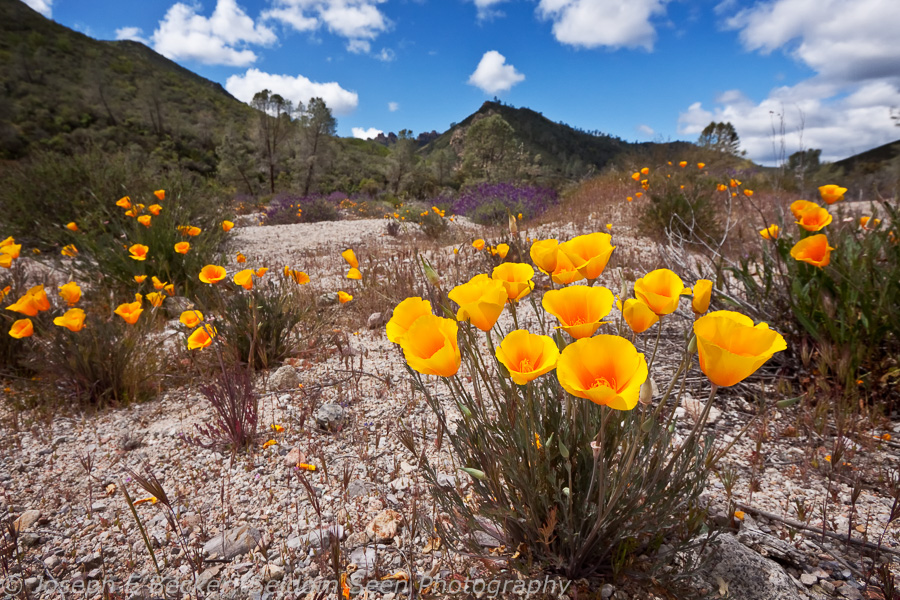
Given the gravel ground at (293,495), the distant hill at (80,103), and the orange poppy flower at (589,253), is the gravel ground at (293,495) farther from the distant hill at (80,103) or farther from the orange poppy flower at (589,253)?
the distant hill at (80,103)

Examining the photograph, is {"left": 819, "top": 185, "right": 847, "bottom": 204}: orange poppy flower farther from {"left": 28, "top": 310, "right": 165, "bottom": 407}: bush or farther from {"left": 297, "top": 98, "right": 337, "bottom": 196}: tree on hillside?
{"left": 297, "top": 98, "right": 337, "bottom": 196}: tree on hillside

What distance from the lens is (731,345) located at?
834mm

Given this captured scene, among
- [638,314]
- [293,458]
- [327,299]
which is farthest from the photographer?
[327,299]

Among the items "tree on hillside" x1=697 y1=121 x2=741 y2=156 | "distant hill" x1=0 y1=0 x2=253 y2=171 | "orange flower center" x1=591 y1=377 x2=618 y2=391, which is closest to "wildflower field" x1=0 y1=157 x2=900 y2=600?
"orange flower center" x1=591 y1=377 x2=618 y2=391

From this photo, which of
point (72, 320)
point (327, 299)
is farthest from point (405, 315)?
point (327, 299)

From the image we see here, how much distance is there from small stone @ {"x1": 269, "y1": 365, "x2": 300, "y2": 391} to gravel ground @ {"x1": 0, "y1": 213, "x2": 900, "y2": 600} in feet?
0.03

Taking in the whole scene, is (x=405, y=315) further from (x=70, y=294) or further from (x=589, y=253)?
(x=70, y=294)

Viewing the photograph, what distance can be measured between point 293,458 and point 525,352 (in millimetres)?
1475

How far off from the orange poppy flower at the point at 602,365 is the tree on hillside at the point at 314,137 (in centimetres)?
2412

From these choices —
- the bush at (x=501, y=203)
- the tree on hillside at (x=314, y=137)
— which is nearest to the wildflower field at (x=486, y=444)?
the bush at (x=501, y=203)

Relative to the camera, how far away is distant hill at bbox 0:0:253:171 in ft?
88.3

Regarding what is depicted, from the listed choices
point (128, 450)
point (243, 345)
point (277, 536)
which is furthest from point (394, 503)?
point (243, 345)

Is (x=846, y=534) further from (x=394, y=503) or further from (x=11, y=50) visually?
(x=11, y=50)

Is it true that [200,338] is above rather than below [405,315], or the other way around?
below
